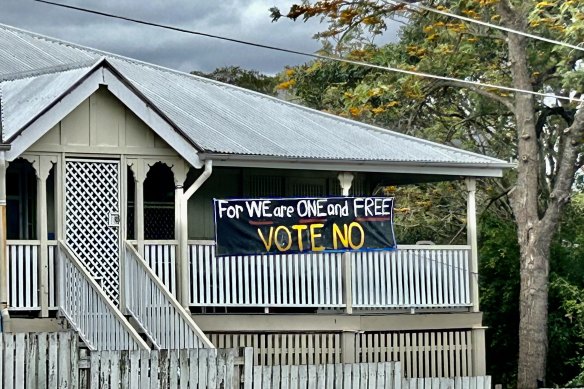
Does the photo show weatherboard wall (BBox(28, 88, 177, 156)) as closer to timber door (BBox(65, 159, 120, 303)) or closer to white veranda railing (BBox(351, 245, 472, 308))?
timber door (BBox(65, 159, 120, 303))

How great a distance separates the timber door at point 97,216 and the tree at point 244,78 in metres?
35.4

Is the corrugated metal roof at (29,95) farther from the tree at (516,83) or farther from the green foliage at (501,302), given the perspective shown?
the green foliage at (501,302)

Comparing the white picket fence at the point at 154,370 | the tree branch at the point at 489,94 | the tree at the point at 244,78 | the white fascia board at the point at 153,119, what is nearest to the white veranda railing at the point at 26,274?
the white fascia board at the point at 153,119

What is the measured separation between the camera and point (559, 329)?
32.5 meters

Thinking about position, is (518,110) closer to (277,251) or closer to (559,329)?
(559,329)

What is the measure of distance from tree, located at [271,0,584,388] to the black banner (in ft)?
25.2

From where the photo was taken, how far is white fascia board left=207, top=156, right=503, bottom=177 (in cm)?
2316

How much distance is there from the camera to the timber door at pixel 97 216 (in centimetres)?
2192

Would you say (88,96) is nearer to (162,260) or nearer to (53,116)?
(53,116)

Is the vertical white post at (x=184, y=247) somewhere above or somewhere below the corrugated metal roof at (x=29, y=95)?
below

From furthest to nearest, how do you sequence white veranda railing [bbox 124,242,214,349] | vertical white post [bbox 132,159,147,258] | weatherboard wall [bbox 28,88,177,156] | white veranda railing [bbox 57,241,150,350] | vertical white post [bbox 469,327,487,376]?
vertical white post [bbox 469,327,487,376] → vertical white post [bbox 132,159,147,258] → weatherboard wall [bbox 28,88,177,156] → white veranda railing [bbox 124,242,214,349] → white veranda railing [bbox 57,241,150,350]

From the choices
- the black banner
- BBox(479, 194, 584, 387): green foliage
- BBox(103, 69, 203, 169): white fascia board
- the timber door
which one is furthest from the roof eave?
BBox(479, 194, 584, 387): green foliage

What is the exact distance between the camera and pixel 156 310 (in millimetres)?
21453

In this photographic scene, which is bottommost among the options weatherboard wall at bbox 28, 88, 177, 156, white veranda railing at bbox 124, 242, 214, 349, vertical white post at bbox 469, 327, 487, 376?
vertical white post at bbox 469, 327, 487, 376
